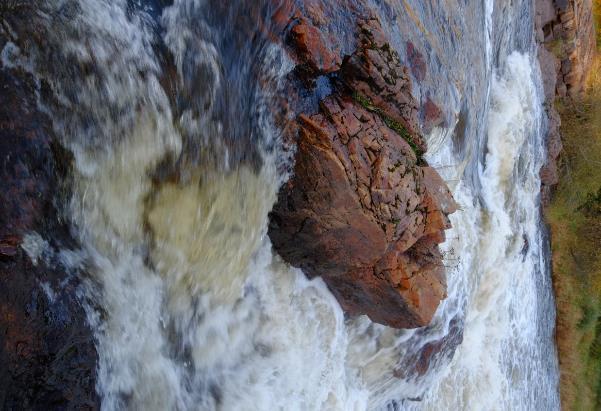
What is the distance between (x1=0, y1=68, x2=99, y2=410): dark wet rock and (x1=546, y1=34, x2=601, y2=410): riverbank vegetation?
9.77 metres

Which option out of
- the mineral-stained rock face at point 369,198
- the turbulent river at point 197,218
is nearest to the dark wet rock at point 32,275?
the turbulent river at point 197,218

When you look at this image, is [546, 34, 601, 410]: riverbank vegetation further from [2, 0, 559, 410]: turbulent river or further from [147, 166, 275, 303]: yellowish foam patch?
[147, 166, 275, 303]: yellowish foam patch

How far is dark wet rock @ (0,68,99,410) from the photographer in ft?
10.6

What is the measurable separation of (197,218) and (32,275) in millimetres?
1180

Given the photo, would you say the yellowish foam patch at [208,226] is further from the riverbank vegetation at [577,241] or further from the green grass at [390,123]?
the riverbank vegetation at [577,241]

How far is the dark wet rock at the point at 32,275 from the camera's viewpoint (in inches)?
128

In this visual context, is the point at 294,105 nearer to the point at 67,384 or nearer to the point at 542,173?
the point at 67,384

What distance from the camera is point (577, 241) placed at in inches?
434

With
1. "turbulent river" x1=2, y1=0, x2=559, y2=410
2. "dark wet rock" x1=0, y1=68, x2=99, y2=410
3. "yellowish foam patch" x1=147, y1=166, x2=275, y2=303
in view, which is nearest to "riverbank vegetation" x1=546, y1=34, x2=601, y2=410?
"turbulent river" x1=2, y1=0, x2=559, y2=410

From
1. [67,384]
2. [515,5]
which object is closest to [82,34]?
[67,384]

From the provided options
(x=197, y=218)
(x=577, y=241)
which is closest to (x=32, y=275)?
(x=197, y=218)

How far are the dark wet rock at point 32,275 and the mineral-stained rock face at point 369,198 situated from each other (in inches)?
68.1

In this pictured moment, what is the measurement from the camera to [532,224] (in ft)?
33.2

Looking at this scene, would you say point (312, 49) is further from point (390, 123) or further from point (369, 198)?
point (369, 198)
